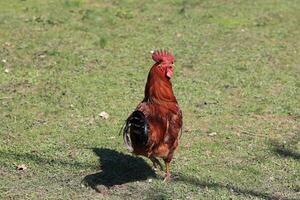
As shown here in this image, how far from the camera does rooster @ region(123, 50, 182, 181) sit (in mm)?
5093

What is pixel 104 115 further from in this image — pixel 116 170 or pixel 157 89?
pixel 157 89

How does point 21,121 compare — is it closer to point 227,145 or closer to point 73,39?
point 227,145

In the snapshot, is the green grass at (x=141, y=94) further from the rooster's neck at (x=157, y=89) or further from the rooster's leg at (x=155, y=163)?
the rooster's neck at (x=157, y=89)

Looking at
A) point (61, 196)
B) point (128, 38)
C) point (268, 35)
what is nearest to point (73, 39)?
point (128, 38)

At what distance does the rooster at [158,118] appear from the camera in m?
5.09

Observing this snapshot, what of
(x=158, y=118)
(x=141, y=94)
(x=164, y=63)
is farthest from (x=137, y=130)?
(x=141, y=94)

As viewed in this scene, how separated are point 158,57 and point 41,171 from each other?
1477mm

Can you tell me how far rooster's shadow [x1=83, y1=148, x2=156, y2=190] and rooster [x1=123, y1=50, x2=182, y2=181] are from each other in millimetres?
294

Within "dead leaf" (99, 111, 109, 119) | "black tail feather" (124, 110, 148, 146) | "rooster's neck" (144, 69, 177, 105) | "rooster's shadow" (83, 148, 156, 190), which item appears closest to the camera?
"black tail feather" (124, 110, 148, 146)

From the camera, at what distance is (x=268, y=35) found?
10.4m

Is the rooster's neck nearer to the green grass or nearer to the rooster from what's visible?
the rooster

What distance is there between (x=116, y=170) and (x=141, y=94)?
6.62ft

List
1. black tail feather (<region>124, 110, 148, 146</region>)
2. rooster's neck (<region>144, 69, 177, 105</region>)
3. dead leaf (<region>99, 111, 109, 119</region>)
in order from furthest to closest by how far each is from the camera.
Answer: dead leaf (<region>99, 111, 109, 119</region>)
rooster's neck (<region>144, 69, 177, 105</region>)
black tail feather (<region>124, 110, 148, 146</region>)

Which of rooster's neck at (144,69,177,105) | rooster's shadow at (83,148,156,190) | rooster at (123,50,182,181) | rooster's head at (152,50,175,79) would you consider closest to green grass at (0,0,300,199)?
rooster's shadow at (83,148,156,190)
